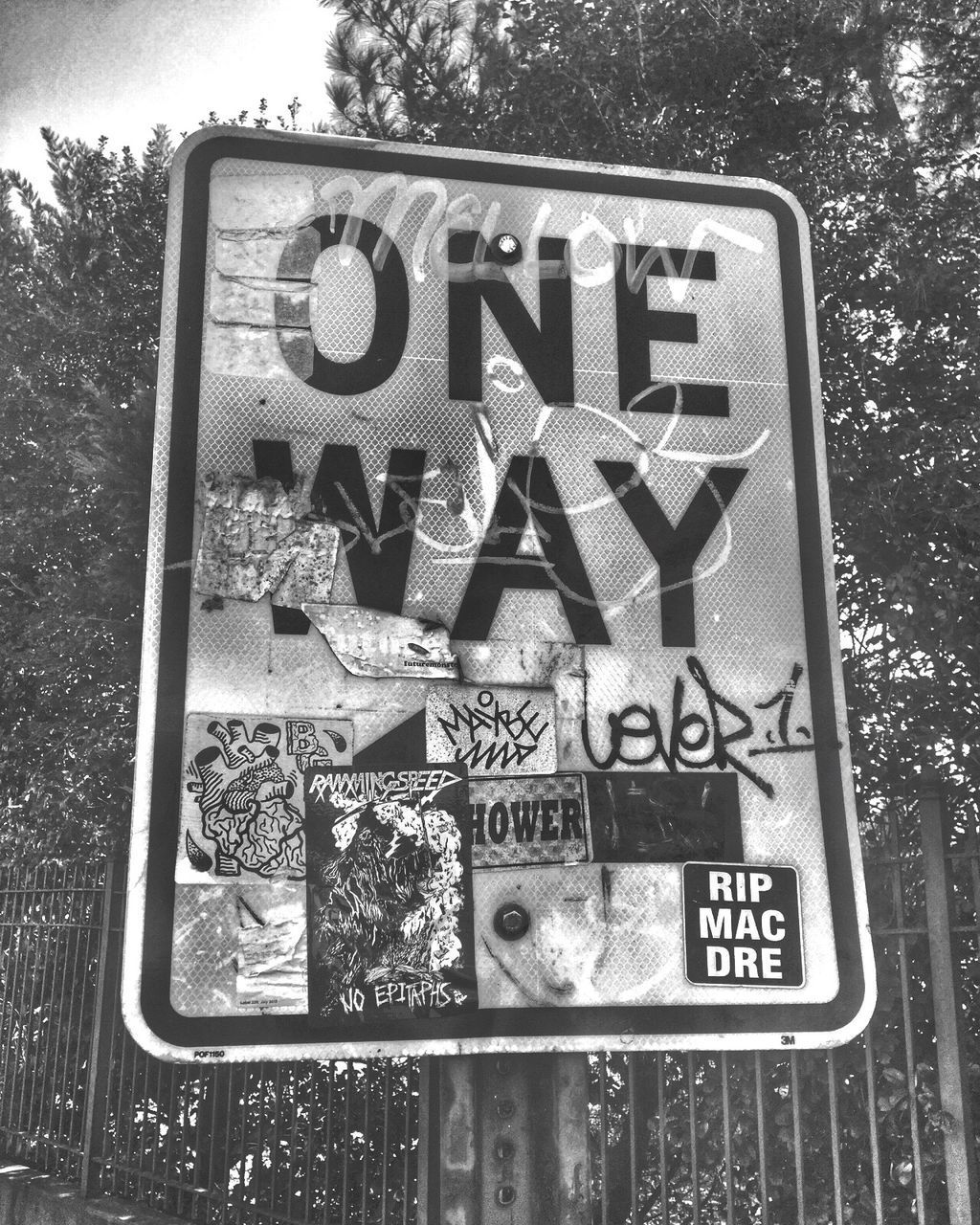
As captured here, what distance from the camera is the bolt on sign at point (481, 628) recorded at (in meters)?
1.98

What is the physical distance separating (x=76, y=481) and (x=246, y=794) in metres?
6.71

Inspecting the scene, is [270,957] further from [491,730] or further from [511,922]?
[491,730]

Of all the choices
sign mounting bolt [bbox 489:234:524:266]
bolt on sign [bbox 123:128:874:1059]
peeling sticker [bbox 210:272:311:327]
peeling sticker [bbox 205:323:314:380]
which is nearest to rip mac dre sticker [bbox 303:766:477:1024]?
bolt on sign [bbox 123:128:874:1059]

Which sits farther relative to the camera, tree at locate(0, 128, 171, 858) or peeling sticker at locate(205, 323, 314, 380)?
tree at locate(0, 128, 171, 858)

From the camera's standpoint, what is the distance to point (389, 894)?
202cm

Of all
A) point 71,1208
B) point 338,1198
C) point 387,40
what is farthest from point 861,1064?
point 387,40

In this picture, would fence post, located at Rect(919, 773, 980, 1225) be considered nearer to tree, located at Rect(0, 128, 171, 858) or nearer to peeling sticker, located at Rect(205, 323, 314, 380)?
peeling sticker, located at Rect(205, 323, 314, 380)

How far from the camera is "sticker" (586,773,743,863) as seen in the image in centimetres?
210

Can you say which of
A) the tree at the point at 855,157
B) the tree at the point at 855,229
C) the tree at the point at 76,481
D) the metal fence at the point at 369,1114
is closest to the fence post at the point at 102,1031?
the metal fence at the point at 369,1114

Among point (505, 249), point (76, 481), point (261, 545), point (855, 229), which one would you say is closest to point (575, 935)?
point (261, 545)

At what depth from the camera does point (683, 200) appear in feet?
8.19

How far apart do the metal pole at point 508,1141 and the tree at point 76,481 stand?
206 inches

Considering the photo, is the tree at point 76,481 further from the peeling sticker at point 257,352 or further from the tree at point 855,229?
the peeling sticker at point 257,352

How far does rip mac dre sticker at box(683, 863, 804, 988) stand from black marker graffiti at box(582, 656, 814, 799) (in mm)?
176
